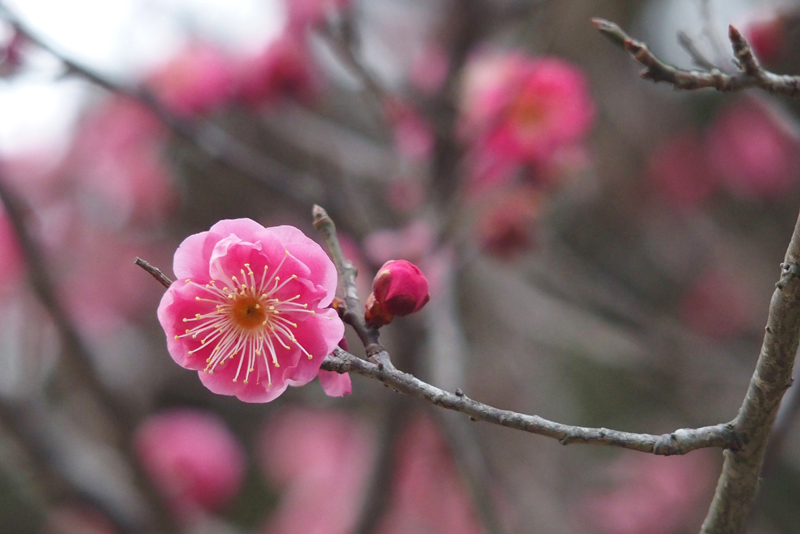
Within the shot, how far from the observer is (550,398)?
7.13 ft

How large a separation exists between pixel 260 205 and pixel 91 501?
118 cm

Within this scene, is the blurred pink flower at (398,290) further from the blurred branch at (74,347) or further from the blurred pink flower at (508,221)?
the blurred pink flower at (508,221)

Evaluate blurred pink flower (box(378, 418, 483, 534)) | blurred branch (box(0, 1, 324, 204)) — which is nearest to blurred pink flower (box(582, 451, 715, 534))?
blurred pink flower (box(378, 418, 483, 534))

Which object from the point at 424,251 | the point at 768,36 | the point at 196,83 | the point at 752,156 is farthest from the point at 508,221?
the point at 752,156

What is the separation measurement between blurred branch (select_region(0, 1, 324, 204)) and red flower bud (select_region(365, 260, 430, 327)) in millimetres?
761

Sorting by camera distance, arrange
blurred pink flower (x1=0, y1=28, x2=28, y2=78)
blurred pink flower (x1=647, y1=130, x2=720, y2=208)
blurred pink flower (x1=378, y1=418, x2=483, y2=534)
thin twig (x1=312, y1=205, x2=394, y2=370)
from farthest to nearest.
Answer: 1. blurred pink flower (x1=647, y1=130, x2=720, y2=208)
2. blurred pink flower (x1=378, y1=418, x2=483, y2=534)
3. blurred pink flower (x1=0, y1=28, x2=28, y2=78)
4. thin twig (x1=312, y1=205, x2=394, y2=370)

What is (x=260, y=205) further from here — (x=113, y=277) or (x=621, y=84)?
(x=621, y=84)

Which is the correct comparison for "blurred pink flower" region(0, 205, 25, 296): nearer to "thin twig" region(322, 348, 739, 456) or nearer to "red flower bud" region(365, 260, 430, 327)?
"red flower bud" region(365, 260, 430, 327)

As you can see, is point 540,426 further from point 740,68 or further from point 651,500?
point 651,500

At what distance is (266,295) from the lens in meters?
0.62

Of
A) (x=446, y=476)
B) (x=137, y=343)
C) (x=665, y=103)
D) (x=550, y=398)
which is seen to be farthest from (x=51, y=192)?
(x=665, y=103)

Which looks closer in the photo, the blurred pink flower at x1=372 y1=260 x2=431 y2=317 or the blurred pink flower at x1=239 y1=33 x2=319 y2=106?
the blurred pink flower at x1=372 y1=260 x2=431 y2=317

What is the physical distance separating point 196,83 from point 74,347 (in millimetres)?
811

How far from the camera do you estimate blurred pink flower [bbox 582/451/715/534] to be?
2.13 meters
